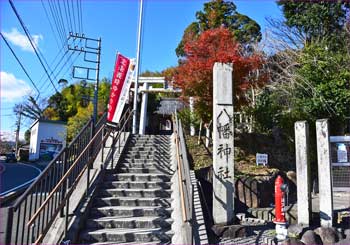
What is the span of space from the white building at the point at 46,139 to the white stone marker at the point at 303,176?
22.0m

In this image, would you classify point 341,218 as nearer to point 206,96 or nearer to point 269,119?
point 206,96

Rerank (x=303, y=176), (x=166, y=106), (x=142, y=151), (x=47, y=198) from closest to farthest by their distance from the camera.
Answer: (x=47, y=198), (x=303, y=176), (x=142, y=151), (x=166, y=106)

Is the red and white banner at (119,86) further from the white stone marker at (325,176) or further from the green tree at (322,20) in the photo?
the green tree at (322,20)

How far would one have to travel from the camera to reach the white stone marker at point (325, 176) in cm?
589

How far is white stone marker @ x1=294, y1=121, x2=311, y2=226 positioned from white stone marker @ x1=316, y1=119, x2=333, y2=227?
27 cm

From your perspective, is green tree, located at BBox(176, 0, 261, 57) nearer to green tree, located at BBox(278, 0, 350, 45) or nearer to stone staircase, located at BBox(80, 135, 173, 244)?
green tree, located at BBox(278, 0, 350, 45)

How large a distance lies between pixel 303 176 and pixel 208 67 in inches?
198

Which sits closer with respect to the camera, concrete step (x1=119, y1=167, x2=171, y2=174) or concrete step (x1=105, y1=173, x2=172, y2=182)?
concrete step (x1=105, y1=173, x2=172, y2=182)

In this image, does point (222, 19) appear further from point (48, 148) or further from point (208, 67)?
point (48, 148)

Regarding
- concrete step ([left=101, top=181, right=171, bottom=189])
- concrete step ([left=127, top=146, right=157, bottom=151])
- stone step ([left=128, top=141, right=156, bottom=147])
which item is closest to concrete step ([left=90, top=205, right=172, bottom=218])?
concrete step ([left=101, top=181, right=171, bottom=189])

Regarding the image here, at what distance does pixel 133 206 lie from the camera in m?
5.43

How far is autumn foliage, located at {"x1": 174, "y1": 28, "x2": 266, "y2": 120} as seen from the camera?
9.80m

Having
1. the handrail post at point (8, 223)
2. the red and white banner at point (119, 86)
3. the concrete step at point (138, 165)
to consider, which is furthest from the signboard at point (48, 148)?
the handrail post at point (8, 223)

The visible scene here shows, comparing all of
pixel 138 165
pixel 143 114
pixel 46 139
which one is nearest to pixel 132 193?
pixel 138 165
